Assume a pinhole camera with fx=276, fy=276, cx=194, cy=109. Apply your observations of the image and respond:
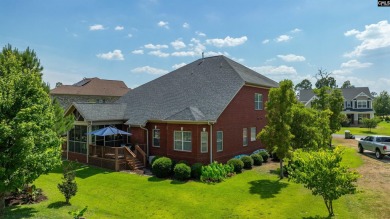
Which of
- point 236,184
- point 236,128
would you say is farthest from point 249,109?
point 236,184

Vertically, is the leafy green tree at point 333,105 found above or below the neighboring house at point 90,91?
below

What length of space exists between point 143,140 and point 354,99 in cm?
5721

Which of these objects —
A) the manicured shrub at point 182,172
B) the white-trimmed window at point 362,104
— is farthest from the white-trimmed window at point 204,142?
the white-trimmed window at point 362,104

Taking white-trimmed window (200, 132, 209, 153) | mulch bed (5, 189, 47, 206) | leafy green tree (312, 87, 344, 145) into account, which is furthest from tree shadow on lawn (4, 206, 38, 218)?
leafy green tree (312, 87, 344, 145)

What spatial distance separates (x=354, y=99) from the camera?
6356 cm

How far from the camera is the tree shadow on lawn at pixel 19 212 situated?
11.5m

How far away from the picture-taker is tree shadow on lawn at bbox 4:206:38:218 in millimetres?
11509

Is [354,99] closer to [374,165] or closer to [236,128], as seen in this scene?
[374,165]

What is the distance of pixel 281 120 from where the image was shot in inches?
723

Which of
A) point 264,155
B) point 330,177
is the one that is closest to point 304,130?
point 264,155

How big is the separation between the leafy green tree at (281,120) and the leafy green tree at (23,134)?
13.0 m

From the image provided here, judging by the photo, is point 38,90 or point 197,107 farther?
point 197,107

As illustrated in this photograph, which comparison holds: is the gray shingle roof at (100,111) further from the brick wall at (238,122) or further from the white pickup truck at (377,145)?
the white pickup truck at (377,145)

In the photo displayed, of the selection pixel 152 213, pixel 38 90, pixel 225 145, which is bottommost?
pixel 152 213
